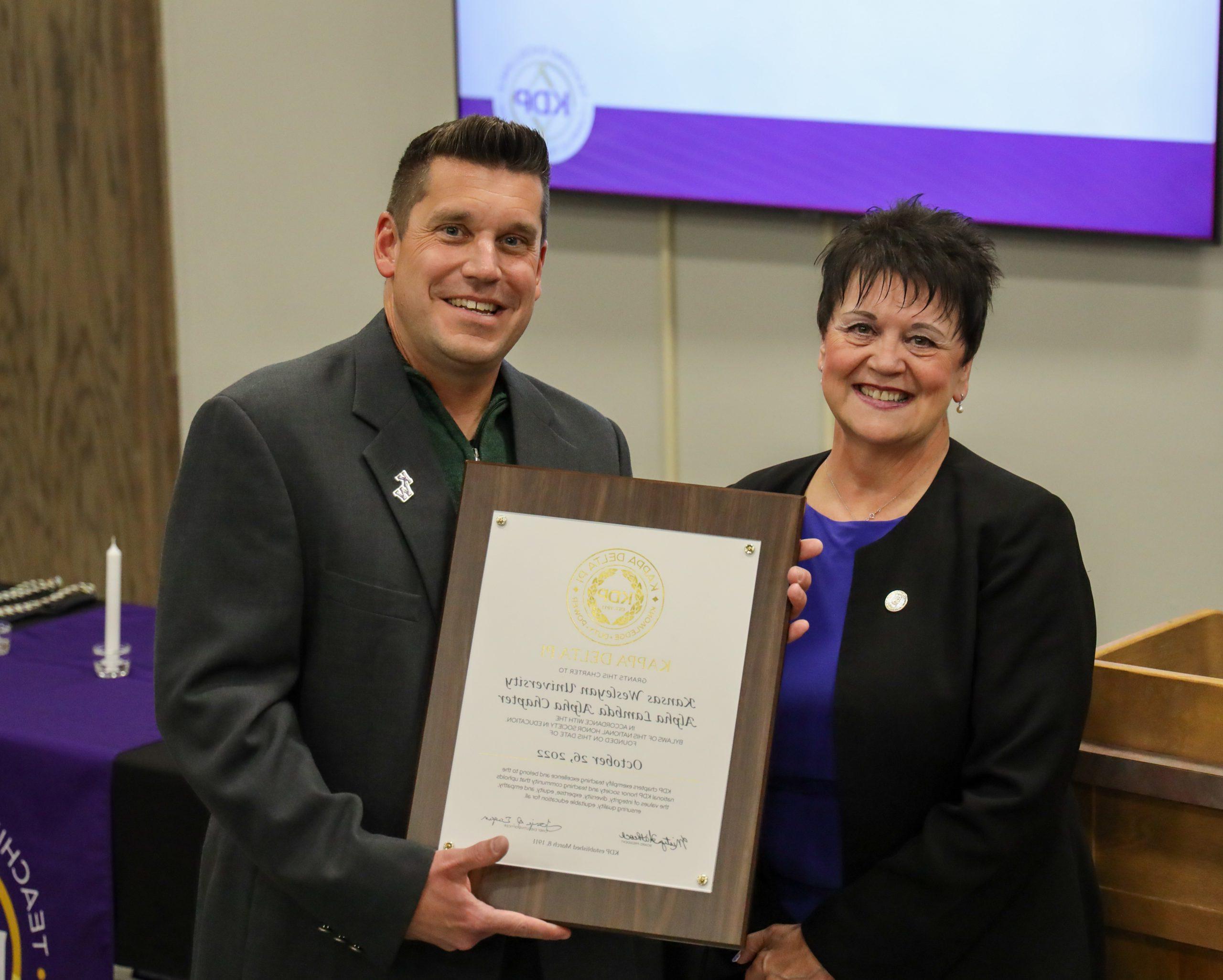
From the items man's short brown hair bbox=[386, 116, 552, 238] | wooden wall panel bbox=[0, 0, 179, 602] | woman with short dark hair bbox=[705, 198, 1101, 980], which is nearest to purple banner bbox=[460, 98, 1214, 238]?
wooden wall panel bbox=[0, 0, 179, 602]

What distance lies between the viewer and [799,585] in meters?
1.38

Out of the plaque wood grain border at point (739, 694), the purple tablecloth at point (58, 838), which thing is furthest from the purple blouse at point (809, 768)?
the purple tablecloth at point (58, 838)

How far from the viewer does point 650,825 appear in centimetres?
127

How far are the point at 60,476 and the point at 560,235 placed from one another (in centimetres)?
201

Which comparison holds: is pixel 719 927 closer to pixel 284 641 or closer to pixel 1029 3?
pixel 284 641

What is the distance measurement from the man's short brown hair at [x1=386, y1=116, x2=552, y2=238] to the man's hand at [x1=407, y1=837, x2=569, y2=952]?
717mm

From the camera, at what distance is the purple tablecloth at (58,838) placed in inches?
76.3

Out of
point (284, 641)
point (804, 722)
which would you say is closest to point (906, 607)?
point (804, 722)

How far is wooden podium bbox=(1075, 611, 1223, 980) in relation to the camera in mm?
1431
